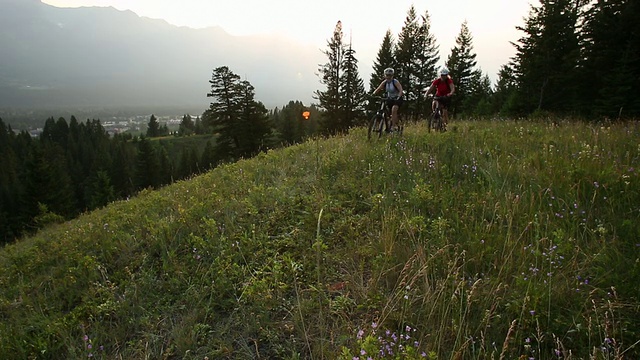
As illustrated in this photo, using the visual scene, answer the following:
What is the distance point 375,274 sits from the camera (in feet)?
11.6

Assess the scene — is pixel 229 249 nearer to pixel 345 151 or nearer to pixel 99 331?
pixel 99 331

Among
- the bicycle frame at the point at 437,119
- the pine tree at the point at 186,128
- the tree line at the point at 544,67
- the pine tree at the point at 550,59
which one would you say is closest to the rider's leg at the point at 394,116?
the bicycle frame at the point at 437,119

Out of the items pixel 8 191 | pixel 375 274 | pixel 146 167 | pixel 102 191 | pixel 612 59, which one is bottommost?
pixel 8 191

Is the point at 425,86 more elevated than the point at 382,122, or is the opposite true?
the point at 425,86

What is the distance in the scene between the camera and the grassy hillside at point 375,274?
2.66 meters

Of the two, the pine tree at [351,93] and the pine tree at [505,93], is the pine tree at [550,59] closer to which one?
the pine tree at [505,93]

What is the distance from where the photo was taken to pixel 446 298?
2988mm

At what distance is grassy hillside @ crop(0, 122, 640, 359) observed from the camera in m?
2.66

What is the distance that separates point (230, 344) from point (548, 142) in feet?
25.3

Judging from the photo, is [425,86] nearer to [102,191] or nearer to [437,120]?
[437,120]

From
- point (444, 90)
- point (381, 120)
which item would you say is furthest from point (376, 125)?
point (444, 90)

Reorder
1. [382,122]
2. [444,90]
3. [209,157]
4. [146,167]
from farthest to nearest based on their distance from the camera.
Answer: [146,167], [209,157], [444,90], [382,122]

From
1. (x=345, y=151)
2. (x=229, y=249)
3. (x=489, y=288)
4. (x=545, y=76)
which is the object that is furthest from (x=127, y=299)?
(x=545, y=76)

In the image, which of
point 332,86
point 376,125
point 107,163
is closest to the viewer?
point 376,125
